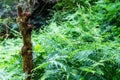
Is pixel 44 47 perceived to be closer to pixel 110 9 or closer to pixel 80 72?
pixel 80 72

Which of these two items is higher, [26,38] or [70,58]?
[26,38]

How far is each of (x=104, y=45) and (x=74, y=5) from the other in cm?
271

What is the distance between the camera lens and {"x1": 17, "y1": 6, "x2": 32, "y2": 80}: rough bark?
2.84 meters

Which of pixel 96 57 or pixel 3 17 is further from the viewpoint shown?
pixel 3 17

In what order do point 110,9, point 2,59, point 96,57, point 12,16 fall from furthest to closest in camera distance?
point 12,16 → point 110,9 → point 2,59 → point 96,57

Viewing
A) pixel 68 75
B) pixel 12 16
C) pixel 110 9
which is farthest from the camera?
pixel 12 16

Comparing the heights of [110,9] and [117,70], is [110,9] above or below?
above

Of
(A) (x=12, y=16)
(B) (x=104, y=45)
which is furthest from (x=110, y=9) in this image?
(A) (x=12, y=16)

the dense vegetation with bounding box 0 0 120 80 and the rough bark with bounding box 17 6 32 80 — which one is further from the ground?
the rough bark with bounding box 17 6 32 80

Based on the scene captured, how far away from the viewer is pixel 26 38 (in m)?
2.87

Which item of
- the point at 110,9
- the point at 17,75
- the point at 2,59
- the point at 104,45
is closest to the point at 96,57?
the point at 104,45

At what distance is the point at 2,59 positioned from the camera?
3.29 meters

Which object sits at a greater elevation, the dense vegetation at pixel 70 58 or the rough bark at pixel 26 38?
the rough bark at pixel 26 38

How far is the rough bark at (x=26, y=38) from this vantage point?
2.84 m
